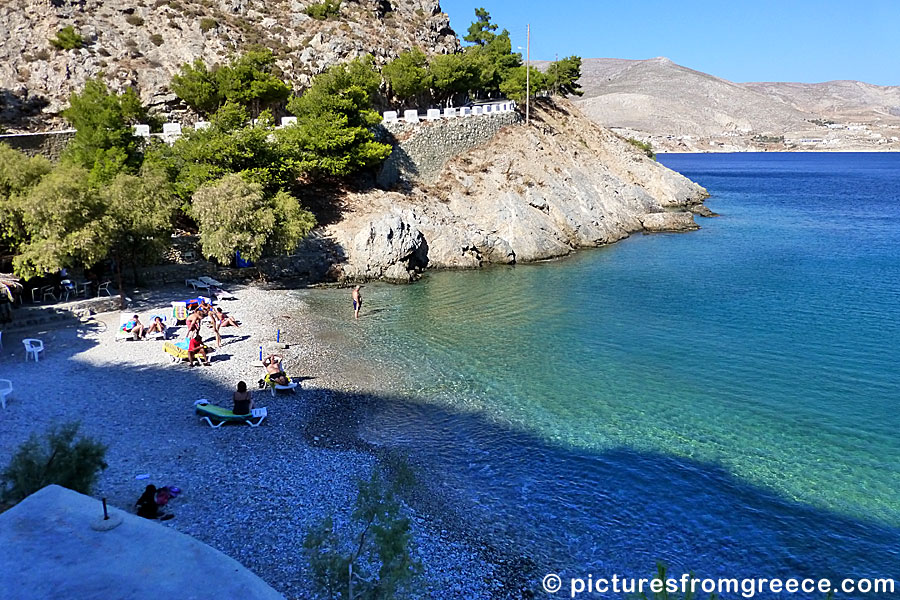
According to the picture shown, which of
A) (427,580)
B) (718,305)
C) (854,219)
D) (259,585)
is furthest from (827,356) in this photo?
(854,219)

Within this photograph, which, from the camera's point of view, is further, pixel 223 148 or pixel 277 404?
→ pixel 223 148

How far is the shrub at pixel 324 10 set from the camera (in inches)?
2334

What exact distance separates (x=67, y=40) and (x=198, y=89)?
13.2 m

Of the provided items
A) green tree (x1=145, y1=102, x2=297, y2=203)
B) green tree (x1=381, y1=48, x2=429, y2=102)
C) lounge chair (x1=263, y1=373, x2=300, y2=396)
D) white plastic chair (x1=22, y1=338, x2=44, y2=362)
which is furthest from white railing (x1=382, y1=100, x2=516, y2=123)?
lounge chair (x1=263, y1=373, x2=300, y2=396)

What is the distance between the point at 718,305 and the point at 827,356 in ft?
26.1

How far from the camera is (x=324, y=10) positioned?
59719 mm

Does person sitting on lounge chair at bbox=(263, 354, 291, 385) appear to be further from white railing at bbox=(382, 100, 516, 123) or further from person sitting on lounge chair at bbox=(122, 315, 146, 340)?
white railing at bbox=(382, 100, 516, 123)

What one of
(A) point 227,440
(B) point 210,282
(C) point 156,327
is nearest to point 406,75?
(B) point 210,282

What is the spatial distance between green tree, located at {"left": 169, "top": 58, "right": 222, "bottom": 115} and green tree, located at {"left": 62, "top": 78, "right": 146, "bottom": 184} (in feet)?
24.3

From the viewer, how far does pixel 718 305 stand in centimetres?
3064

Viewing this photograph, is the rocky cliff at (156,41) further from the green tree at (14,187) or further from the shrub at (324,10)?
the green tree at (14,187)

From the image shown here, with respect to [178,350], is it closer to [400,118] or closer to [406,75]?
[400,118]

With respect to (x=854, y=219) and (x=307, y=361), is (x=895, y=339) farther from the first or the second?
(x=854, y=219)

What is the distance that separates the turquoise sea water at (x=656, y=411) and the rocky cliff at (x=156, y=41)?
95.1 feet
